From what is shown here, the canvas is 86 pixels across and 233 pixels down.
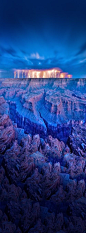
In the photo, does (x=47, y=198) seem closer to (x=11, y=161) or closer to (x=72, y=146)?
(x=11, y=161)

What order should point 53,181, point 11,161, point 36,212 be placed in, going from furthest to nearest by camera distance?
point 11,161 < point 53,181 < point 36,212

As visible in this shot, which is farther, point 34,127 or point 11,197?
point 34,127

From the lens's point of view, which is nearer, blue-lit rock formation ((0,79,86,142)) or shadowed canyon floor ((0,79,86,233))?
shadowed canyon floor ((0,79,86,233))

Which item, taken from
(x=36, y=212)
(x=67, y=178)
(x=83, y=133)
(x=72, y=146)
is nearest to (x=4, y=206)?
(x=36, y=212)

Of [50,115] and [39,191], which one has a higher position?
[50,115]

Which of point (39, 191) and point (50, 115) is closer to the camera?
point (39, 191)

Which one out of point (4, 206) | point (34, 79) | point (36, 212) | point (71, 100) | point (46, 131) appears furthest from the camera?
point (34, 79)

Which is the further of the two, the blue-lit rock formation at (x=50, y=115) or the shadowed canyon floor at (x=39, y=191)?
the blue-lit rock formation at (x=50, y=115)

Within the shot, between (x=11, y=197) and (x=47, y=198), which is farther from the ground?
(x=11, y=197)

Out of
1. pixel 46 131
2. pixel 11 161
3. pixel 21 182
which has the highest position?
pixel 11 161

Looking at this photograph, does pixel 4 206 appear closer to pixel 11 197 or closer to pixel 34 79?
pixel 11 197
